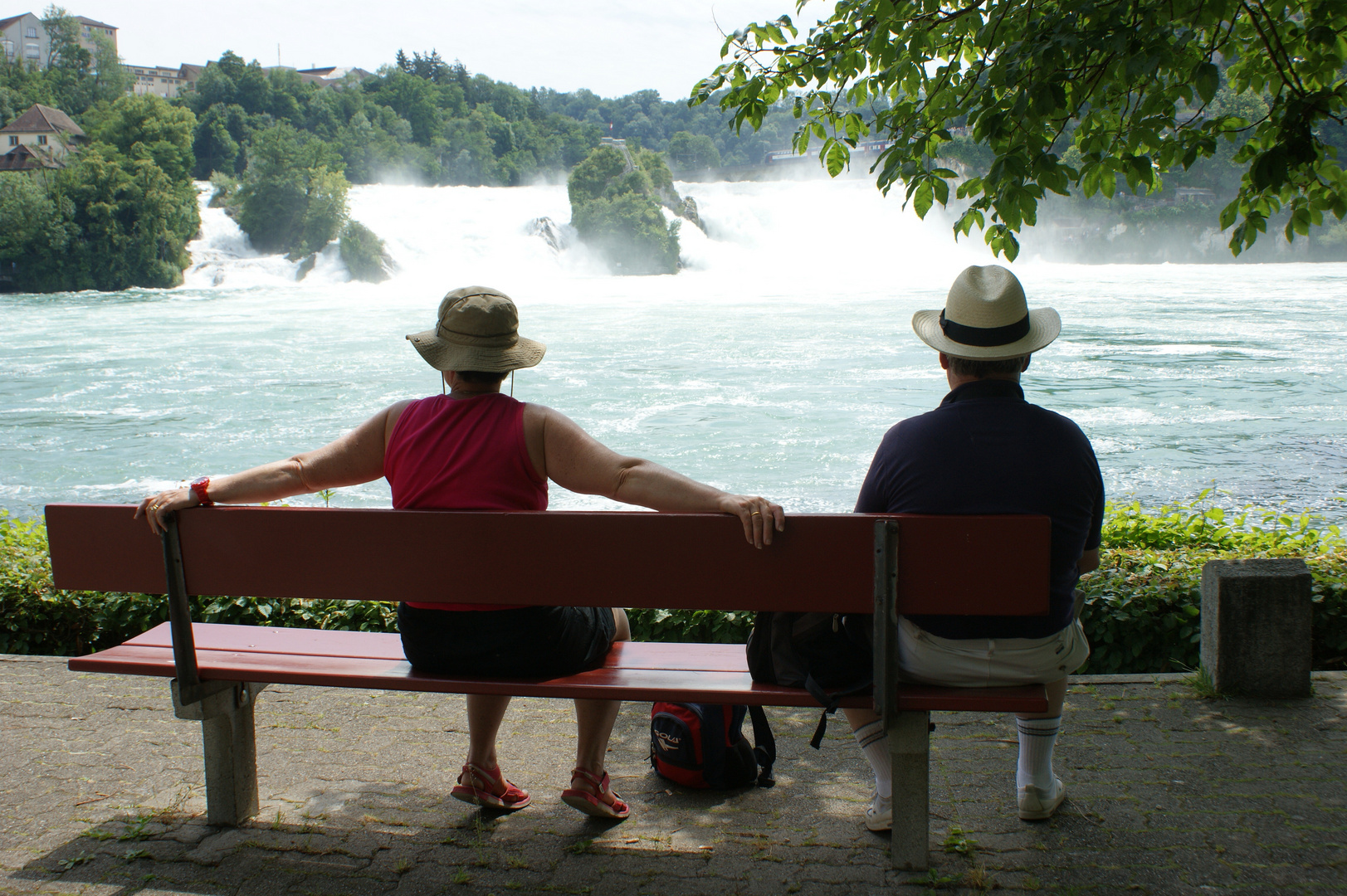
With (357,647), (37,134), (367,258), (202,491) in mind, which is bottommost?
(357,647)

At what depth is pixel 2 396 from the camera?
19031 mm

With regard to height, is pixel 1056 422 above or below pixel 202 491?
above

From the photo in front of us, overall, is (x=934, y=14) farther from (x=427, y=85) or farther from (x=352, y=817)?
(x=427, y=85)

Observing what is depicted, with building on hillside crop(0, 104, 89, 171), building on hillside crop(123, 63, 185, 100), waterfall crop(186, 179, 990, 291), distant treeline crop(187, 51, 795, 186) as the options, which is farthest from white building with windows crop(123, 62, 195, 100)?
waterfall crop(186, 179, 990, 291)

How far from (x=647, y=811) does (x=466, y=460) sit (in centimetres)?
107

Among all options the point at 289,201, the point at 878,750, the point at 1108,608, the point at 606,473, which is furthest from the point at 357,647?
the point at 289,201

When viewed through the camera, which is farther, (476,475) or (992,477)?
(476,475)

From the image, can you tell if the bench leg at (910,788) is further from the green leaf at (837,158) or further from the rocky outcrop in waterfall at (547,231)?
the rocky outcrop in waterfall at (547,231)

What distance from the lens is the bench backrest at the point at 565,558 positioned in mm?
2207

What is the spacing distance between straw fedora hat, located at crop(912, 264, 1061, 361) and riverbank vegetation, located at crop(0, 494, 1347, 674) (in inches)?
70.5

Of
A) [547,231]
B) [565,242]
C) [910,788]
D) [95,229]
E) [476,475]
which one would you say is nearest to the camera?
[910,788]

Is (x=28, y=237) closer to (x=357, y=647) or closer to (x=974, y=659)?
(x=357, y=647)

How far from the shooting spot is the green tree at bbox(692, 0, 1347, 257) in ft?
11.5

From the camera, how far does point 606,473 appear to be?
2.46 m
